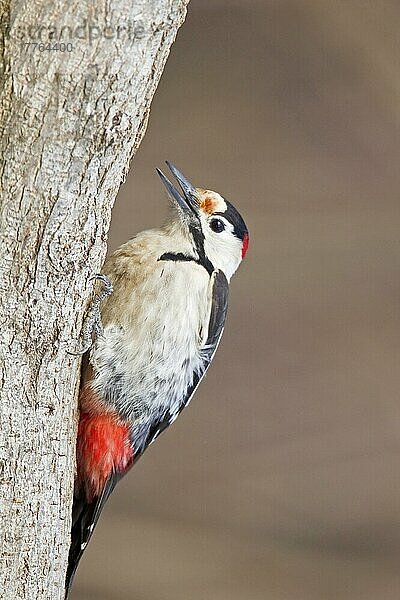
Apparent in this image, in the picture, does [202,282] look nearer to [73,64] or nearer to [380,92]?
[73,64]

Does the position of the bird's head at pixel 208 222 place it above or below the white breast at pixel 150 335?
above

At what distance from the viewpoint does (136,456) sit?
1.45 meters

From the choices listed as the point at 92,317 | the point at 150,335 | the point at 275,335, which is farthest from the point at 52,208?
the point at 275,335

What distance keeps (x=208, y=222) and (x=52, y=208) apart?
445 millimetres

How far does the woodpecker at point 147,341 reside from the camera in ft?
4.41

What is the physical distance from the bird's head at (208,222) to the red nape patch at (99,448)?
10.1 inches

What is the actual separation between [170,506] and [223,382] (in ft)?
1.00

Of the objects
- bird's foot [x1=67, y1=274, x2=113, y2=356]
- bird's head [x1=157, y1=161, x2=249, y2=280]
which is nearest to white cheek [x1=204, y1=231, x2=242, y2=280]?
bird's head [x1=157, y1=161, x2=249, y2=280]

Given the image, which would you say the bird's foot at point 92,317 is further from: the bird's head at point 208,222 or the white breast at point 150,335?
the bird's head at point 208,222

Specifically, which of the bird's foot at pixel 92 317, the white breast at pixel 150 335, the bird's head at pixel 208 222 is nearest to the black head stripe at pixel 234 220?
the bird's head at pixel 208 222

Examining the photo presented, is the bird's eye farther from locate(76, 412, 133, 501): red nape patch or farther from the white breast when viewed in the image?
locate(76, 412, 133, 501): red nape patch

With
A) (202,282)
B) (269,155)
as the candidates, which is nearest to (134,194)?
(269,155)

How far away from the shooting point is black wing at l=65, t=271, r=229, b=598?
4.59ft

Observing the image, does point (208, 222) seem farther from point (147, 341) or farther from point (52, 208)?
Result: point (52, 208)
